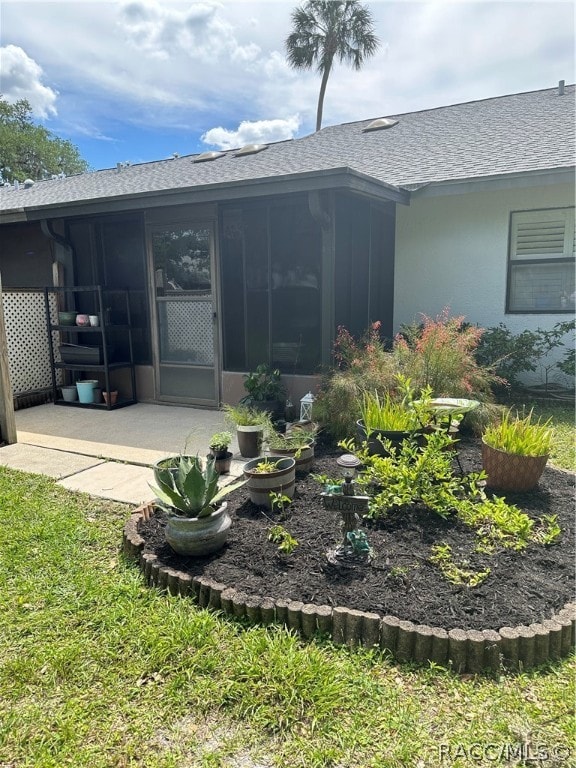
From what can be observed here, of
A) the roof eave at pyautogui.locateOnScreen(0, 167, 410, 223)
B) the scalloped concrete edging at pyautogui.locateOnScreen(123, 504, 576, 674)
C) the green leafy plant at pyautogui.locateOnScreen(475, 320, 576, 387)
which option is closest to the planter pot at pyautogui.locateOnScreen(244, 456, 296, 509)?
the scalloped concrete edging at pyautogui.locateOnScreen(123, 504, 576, 674)

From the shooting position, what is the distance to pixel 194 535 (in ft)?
8.28

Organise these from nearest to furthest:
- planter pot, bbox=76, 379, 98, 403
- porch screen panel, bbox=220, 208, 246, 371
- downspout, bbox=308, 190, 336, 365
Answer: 1. downspout, bbox=308, 190, 336, 365
2. porch screen panel, bbox=220, 208, 246, 371
3. planter pot, bbox=76, 379, 98, 403

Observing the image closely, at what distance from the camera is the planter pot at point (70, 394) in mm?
6816

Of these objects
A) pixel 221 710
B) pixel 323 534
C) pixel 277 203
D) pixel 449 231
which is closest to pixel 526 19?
pixel 449 231

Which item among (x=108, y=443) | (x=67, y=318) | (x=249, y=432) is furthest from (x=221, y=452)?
(x=67, y=318)

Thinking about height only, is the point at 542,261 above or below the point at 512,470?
above

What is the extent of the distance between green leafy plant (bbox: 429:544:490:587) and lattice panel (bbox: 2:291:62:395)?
6094 mm

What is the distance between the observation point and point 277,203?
18.5ft

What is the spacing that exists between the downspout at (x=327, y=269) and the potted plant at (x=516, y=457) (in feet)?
8.26

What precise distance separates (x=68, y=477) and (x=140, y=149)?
16991 millimetres

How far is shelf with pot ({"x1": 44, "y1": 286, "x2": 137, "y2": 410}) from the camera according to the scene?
255 inches

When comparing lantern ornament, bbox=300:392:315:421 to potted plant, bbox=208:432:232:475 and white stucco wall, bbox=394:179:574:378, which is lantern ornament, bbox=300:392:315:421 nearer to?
potted plant, bbox=208:432:232:475

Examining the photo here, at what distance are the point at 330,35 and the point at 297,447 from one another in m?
19.0

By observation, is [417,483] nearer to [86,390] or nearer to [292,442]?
[292,442]
